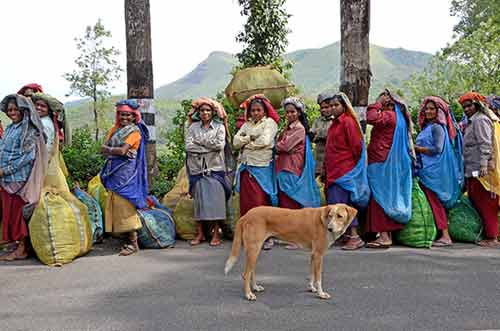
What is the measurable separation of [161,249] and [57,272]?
1406 millimetres

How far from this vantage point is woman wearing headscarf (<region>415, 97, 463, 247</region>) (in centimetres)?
686

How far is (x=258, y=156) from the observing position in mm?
6785

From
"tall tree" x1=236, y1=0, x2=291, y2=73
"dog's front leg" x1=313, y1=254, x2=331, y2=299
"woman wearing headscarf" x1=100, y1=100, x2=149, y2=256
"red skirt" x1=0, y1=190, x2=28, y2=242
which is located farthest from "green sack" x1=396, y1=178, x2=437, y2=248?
"tall tree" x1=236, y1=0, x2=291, y2=73

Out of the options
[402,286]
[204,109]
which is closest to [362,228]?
[402,286]

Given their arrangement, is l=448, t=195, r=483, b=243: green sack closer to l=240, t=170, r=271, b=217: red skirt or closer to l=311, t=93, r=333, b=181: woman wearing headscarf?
l=311, t=93, r=333, b=181: woman wearing headscarf

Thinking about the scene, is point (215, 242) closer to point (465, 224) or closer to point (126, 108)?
point (126, 108)

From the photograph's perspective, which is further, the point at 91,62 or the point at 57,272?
the point at 91,62

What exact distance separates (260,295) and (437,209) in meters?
3.21

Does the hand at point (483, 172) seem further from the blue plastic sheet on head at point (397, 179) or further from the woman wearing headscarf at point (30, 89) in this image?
the woman wearing headscarf at point (30, 89)

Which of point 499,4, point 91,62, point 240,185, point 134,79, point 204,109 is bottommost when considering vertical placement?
point 240,185

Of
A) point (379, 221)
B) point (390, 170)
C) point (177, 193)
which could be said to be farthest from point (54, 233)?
point (390, 170)

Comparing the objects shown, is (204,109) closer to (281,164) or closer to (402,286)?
(281,164)

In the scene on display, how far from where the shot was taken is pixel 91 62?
20.6 m

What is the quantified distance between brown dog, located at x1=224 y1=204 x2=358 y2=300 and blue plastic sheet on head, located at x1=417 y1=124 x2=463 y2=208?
104 inches
